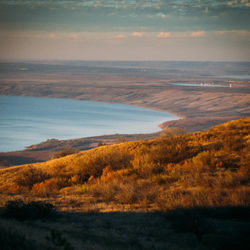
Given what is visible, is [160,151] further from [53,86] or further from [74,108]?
[53,86]

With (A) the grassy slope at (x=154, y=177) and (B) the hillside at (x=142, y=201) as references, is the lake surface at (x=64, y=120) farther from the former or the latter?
(B) the hillside at (x=142, y=201)

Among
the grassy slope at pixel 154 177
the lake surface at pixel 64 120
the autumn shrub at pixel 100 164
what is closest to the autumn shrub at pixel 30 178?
the grassy slope at pixel 154 177

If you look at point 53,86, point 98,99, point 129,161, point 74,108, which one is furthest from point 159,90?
point 129,161

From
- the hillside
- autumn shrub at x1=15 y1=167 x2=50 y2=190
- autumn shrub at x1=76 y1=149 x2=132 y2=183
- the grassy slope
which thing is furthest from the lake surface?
the hillside

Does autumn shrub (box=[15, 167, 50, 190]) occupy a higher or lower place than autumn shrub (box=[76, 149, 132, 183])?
lower

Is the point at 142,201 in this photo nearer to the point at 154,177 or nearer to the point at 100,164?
the point at 154,177

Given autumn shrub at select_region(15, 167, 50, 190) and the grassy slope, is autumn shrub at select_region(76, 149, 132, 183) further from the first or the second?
autumn shrub at select_region(15, 167, 50, 190)
